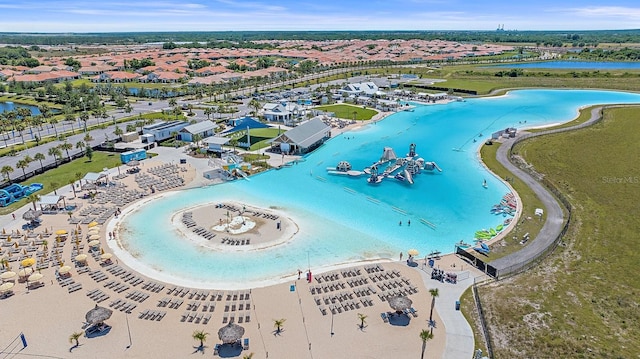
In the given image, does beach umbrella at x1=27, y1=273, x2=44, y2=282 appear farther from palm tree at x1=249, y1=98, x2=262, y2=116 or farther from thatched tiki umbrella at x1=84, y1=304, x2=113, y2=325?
palm tree at x1=249, y1=98, x2=262, y2=116

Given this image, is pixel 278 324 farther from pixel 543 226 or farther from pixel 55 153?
pixel 55 153

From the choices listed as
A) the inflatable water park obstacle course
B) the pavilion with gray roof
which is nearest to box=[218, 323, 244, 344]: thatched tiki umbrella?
the inflatable water park obstacle course

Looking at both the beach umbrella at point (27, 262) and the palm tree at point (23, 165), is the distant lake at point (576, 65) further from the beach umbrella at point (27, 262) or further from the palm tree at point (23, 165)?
the beach umbrella at point (27, 262)

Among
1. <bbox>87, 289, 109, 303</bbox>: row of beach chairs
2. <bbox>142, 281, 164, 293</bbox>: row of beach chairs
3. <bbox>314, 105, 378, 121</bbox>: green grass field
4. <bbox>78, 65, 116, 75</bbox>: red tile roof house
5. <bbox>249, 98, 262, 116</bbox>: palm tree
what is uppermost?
<bbox>78, 65, 116, 75</bbox>: red tile roof house

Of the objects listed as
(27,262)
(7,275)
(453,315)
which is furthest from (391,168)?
(7,275)

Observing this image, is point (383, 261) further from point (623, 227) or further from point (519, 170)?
Answer: point (519, 170)

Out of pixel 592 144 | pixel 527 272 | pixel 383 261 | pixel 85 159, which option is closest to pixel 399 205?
pixel 383 261
